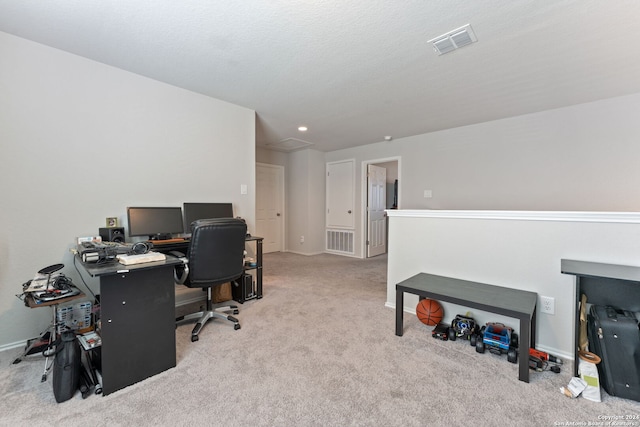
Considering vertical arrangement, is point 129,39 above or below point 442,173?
above

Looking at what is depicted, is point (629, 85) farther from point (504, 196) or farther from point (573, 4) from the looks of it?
point (573, 4)

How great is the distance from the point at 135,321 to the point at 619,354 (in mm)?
2920

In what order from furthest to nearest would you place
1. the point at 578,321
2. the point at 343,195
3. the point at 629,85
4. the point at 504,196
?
the point at 343,195 < the point at 504,196 < the point at 629,85 < the point at 578,321

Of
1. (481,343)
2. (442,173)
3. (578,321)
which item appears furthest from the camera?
(442,173)

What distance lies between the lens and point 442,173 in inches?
176

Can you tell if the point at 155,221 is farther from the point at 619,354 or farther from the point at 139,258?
the point at 619,354

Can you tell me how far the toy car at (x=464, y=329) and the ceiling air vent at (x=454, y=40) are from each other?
2.24 metres

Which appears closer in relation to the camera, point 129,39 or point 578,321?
point 578,321

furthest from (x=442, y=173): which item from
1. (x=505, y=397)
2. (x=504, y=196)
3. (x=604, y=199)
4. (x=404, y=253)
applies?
(x=505, y=397)

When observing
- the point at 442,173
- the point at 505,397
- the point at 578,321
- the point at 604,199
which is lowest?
the point at 505,397

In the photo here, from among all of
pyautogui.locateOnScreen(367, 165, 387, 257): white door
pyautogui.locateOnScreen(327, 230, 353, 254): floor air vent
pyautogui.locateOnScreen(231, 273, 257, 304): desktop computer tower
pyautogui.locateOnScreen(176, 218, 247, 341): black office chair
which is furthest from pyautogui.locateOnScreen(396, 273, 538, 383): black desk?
pyautogui.locateOnScreen(327, 230, 353, 254): floor air vent

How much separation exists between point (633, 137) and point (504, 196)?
54.1 inches

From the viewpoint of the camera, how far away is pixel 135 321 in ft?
5.50

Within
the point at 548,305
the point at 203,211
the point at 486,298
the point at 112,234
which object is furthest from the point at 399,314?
the point at 112,234
